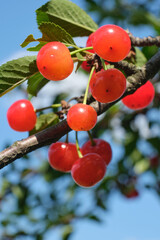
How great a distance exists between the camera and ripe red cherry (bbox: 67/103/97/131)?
3.95 feet

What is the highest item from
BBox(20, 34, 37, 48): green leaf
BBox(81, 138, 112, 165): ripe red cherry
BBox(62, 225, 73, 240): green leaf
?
BBox(20, 34, 37, 48): green leaf

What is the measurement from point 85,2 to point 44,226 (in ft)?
10.4

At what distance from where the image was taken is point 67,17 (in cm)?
155

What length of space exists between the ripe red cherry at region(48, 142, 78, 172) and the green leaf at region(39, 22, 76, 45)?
1.69 feet

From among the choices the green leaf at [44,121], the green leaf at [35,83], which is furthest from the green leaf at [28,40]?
the green leaf at [44,121]

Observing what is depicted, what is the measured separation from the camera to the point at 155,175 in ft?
13.5

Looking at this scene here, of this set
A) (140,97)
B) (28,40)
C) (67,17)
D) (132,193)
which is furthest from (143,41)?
(132,193)

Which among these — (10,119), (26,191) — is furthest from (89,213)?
Result: (10,119)

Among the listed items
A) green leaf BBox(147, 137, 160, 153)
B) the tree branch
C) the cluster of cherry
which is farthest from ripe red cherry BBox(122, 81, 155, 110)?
green leaf BBox(147, 137, 160, 153)

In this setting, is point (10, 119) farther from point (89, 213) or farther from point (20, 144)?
point (89, 213)

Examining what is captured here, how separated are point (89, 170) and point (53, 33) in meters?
0.61

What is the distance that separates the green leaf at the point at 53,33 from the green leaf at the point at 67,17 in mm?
171

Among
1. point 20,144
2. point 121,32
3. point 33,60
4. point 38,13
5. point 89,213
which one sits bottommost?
point 89,213

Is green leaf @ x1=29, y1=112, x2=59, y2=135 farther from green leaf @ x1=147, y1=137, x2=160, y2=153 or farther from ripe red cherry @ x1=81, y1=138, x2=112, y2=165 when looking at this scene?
green leaf @ x1=147, y1=137, x2=160, y2=153
